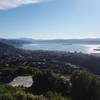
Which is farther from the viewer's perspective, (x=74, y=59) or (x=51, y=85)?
(x=74, y=59)

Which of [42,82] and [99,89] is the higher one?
[99,89]

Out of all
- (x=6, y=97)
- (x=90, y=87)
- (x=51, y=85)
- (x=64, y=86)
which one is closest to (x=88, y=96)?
(x=90, y=87)

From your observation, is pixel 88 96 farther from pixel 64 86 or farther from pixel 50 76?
pixel 50 76

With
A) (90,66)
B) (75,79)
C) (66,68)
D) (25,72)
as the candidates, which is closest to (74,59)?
(90,66)

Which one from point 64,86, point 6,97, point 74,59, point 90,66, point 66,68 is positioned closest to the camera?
point 6,97

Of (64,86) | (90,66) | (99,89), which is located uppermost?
(99,89)

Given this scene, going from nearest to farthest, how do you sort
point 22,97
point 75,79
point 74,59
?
point 22,97, point 75,79, point 74,59
